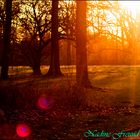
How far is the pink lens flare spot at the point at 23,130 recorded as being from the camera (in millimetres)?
9492

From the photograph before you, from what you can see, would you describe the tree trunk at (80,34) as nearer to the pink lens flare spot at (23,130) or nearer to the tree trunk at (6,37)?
the pink lens flare spot at (23,130)

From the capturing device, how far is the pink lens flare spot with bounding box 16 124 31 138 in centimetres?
949

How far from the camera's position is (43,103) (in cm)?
1423

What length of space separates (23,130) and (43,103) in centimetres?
422

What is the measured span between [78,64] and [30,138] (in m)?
13.8

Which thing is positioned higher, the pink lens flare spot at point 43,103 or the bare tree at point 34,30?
the bare tree at point 34,30

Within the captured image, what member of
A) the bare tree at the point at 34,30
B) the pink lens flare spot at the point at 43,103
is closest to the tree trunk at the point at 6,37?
the bare tree at the point at 34,30

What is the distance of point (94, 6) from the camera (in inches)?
854

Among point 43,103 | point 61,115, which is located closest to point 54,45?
point 43,103

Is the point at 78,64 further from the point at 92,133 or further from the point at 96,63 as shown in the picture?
the point at 96,63

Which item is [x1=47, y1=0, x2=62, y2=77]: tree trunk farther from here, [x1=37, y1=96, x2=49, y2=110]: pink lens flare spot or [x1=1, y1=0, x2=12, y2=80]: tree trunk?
[x1=37, y1=96, x2=49, y2=110]: pink lens flare spot

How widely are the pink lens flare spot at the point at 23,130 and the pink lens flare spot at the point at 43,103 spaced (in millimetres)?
3132

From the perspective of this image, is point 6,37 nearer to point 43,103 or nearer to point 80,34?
point 80,34

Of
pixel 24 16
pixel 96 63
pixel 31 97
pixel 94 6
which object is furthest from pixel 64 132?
pixel 96 63
